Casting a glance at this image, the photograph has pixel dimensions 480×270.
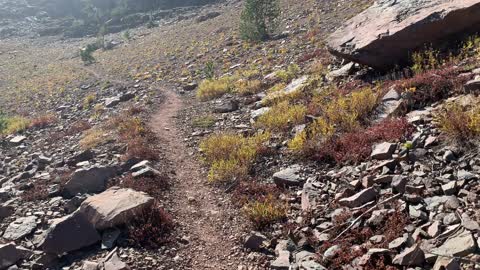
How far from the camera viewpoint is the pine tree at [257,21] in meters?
32.0

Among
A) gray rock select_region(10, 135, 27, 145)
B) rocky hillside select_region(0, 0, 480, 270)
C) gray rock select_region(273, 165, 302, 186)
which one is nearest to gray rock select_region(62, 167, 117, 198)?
rocky hillside select_region(0, 0, 480, 270)

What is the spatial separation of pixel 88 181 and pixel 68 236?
314cm

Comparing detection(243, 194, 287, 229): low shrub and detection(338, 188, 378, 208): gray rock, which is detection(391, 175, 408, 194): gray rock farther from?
detection(243, 194, 287, 229): low shrub

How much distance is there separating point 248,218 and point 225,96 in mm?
12014

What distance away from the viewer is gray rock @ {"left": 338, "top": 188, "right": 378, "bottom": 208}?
770cm

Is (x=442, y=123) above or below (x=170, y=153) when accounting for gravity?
above

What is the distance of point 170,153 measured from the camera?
45.5 feet

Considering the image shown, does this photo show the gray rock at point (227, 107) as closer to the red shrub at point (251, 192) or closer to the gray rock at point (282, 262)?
the red shrub at point (251, 192)

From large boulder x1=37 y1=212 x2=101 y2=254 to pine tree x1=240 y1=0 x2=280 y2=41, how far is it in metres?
25.3

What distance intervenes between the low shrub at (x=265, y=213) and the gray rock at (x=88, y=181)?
15.9 feet

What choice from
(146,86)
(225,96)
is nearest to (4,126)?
(146,86)

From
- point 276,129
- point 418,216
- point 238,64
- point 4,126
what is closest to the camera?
point 418,216

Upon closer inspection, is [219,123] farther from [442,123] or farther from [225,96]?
[442,123]

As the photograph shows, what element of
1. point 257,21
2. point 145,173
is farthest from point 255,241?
point 257,21
